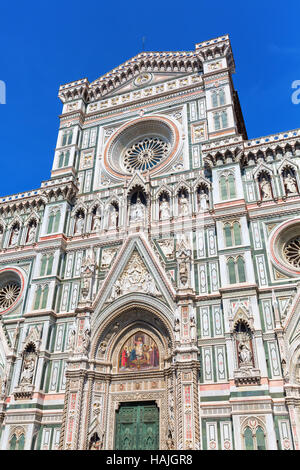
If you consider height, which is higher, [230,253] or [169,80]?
[169,80]

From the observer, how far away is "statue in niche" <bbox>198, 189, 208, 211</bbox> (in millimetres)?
19270

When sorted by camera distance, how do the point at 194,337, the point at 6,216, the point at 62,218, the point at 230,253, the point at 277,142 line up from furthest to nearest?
the point at 6,216, the point at 62,218, the point at 277,142, the point at 230,253, the point at 194,337

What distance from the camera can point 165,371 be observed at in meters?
16.2

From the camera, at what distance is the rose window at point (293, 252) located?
16.8 m

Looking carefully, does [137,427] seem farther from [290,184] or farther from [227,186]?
[290,184]

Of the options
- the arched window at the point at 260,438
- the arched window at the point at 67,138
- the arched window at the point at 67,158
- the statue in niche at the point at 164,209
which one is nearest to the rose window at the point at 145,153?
the statue in niche at the point at 164,209

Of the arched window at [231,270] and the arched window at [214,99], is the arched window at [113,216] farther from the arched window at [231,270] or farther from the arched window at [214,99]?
the arched window at [214,99]

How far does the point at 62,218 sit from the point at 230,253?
29.9 feet

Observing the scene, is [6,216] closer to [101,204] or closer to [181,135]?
[101,204]

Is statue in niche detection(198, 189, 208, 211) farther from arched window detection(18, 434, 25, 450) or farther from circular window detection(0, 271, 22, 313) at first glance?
arched window detection(18, 434, 25, 450)

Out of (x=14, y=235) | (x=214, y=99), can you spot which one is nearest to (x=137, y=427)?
(x=14, y=235)

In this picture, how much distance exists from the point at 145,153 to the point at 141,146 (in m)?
0.78

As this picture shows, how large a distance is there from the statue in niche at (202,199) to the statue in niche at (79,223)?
245 inches
